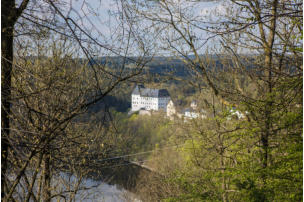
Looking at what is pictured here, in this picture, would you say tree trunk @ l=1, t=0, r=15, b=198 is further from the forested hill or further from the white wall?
the white wall

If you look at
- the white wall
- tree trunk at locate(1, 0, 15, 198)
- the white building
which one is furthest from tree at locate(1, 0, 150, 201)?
the white wall

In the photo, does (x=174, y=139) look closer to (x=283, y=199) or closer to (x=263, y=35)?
(x=263, y=35)

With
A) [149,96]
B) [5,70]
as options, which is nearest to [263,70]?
[149,96]

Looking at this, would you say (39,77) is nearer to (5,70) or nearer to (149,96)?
(5,70)

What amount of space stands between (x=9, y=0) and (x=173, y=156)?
1377 cm

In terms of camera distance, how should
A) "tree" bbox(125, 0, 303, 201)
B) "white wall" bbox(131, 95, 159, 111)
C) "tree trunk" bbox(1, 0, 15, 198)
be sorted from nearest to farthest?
"tree trunk" bbox(1, 0, 15, 198), "tree" bbox(125, 0, 303, 201), "white wall" bbox(131, 95, 159, 111)

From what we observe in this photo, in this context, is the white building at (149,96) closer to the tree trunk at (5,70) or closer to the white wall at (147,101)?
A: the white wall at (147,101)

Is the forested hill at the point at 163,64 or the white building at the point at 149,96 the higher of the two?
the forested hill at the point at 163,64

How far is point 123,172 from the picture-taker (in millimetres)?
20234

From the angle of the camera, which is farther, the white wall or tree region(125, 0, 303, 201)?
the white wall

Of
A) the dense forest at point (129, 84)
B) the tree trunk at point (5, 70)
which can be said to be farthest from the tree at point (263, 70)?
the tree trunk at point (5, 70)

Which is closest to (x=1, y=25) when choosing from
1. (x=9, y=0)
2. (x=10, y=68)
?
(x=9, y=0)

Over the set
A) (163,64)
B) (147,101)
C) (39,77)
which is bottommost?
(147,101)

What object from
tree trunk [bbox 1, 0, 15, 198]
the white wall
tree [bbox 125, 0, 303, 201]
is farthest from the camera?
the white wall
